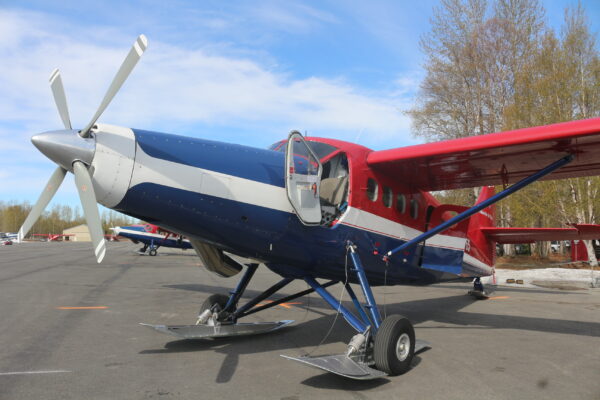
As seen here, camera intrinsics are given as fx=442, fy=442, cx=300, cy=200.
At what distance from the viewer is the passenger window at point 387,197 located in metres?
7.14

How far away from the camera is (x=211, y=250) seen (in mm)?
7254

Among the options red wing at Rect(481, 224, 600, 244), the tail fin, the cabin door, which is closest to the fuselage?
the cabin door

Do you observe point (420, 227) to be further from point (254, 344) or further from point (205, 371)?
point (205, 371)

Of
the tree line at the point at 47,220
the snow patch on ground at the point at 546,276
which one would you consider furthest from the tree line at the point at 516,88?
the tree line at the point at 47,220

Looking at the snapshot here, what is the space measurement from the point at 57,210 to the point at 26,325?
196 meters

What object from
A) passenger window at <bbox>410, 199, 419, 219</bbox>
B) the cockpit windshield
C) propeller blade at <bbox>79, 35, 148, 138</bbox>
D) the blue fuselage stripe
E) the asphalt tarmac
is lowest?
the asphalt tarmac

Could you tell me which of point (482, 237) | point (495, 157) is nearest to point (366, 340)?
point (495, 157)

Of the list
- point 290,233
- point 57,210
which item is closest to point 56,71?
point 290,233

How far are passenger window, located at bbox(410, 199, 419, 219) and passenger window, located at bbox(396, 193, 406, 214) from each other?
11.6 inches

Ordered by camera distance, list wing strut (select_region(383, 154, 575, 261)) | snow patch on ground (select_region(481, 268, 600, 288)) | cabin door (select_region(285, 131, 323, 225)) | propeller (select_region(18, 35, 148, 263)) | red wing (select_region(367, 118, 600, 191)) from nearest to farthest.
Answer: propeller (select_region(18, 35, 148, 263)) → cabin door (select_region(285, 131, 323, 225)) → red wing (select_region(367, 118, 600, 191)) → wing strut (select_region(383, 154, 575, 261)) → snow patch on ground (select_region(481, 268, 600, 288))

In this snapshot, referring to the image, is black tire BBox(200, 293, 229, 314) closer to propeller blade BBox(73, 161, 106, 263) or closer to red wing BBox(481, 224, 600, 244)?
propeller blade BBox(73, 161, 106, 263)

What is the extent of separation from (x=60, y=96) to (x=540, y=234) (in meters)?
10.6

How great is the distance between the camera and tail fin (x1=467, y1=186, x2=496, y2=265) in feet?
35.1

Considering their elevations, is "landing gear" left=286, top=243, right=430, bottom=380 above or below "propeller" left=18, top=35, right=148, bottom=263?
below
